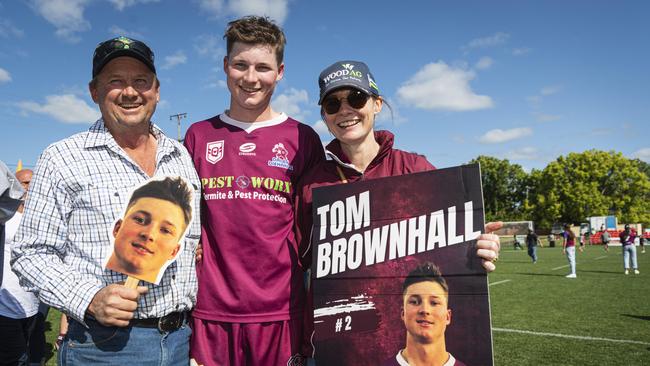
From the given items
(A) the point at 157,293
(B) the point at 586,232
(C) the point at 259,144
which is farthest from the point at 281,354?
(B) the point at 586,232

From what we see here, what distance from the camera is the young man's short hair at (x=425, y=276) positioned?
2.25m

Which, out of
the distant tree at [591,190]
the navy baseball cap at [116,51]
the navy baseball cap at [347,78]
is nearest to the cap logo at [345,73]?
the navy baseball cap at [347,78]

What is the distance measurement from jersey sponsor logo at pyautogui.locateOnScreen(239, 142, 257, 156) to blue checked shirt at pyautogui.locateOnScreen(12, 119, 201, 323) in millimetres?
531

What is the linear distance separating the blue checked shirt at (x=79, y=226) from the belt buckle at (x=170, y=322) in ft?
0.12

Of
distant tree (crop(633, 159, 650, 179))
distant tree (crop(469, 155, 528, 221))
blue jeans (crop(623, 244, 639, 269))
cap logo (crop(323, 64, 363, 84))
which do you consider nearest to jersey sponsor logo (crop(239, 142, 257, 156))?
cap logo (crop(323, 64, 363, 84))

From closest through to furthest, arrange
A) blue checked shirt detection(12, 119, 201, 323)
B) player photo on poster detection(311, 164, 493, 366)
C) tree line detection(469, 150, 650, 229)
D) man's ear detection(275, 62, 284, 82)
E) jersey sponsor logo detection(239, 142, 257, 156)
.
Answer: blue checked shirt detection(12, 119, 201, 323) < player photo on poster detection(311, 164, 493, 366) < jersey sponsor logo detection(239, 142, 257, 156) < man's ear detection(275, 62, 284, 82) < tree line detection(469, 150, 650, 229)

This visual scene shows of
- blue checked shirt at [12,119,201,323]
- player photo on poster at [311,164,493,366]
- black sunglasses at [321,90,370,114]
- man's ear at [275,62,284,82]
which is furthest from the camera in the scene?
man's ear at [275,62,284,82]

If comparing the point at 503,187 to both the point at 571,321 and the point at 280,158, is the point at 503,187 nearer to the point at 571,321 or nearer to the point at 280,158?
the point at 571,321

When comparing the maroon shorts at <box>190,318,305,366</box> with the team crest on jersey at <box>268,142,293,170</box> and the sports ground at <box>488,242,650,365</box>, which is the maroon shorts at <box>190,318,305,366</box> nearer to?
the team crest on jersey at <box>268,142,293,170</box>

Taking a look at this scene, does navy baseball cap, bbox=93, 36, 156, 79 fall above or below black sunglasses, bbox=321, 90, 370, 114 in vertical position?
above

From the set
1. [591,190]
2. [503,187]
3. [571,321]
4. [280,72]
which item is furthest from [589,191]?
[280,72]

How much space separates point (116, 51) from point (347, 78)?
1.26 metres

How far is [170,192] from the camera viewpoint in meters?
2.30

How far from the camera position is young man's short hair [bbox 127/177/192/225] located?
2.23 m
